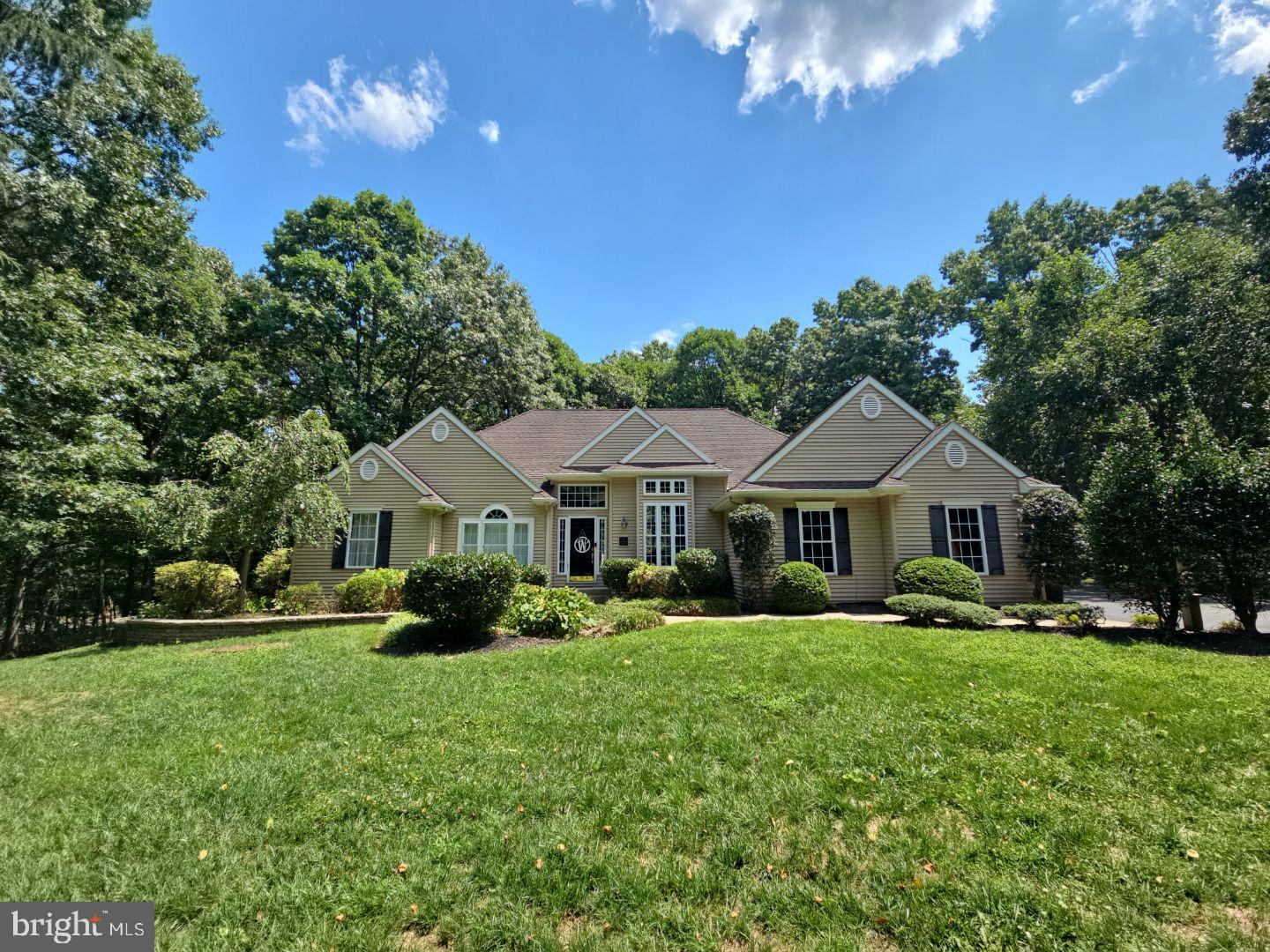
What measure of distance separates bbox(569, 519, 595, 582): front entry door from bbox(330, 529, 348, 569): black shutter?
21.8ft

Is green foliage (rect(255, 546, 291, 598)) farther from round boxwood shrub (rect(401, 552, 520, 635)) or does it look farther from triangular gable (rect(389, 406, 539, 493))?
round boxwood shrub (rect(401, 552, 520, 635))

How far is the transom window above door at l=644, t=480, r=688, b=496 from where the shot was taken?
621 inches

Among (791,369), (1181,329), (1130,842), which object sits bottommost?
(1130,842)

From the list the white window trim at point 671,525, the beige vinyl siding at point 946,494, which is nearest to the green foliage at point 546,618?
the white window trim at point 671,525

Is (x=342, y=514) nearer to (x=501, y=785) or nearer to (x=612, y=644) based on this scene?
(x=612, y=644)

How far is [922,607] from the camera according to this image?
994cm

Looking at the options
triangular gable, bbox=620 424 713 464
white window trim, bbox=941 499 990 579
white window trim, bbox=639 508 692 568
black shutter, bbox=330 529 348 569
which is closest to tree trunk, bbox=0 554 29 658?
black shutter, bbox=330 529 348 569

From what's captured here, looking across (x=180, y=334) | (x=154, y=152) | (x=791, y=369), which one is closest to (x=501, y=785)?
(x=180, y=334)

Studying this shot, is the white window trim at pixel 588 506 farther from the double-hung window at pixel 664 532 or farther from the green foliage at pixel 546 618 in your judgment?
the green foliage at pixel 546 618

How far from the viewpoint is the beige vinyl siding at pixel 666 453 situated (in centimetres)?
1634

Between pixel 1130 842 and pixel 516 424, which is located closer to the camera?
pixel 1130 842

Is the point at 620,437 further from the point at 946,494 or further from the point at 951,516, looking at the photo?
the point at 951,516

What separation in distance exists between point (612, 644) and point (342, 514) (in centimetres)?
920

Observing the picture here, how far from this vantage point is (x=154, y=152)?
15984 millimetres
